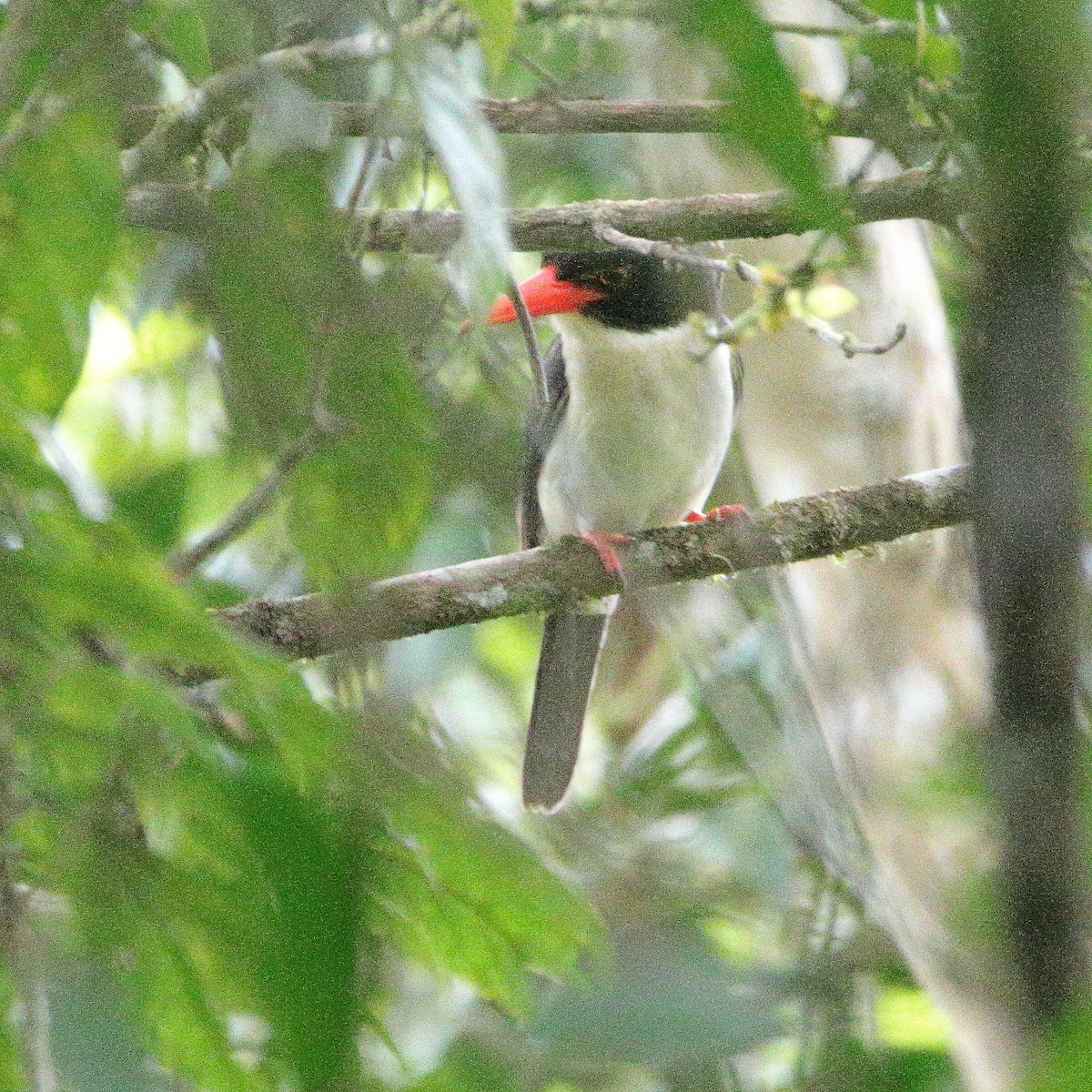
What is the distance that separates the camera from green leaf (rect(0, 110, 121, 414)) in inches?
47.0

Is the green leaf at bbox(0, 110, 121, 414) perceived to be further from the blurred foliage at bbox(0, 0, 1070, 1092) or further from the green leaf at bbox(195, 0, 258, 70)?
the green leaf at bbox(195, 0, 258, 70)

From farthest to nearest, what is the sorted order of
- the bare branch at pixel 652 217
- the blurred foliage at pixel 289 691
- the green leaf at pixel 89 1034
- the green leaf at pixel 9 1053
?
the bare branch at pixel 652 217 < the green leaf at pixel 9 1053 < the green leaf at pixel 89 1034 < the blurred foliage at pixel 289 691

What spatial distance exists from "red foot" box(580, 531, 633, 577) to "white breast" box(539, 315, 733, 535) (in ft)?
2.00

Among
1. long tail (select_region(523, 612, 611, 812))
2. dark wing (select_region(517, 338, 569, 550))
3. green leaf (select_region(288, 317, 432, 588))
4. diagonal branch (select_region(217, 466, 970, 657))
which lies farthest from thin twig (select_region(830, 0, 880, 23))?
long tail (select_region(523, 612, 611, 812))

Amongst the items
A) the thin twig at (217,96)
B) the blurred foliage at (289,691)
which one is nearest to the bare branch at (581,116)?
the thin twig at (217,96)

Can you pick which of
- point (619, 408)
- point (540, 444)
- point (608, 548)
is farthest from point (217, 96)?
point (540, 444)

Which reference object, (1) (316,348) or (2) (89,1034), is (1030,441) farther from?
(2) (89,1034)

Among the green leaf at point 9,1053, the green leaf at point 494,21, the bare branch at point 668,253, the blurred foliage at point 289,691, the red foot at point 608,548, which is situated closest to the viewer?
the blurred foliage at point 289,691

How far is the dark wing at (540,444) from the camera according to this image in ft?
11.6

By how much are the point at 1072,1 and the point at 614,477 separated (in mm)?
2998

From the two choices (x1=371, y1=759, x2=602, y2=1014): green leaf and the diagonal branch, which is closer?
(x1=371, y1=759, x2=602, y2=1014): green leaf

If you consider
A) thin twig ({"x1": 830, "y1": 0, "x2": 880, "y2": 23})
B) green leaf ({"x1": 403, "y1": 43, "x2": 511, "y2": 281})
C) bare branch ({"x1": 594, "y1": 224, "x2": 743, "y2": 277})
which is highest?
thin twig ({"x1": 830, "y1": 0, "x2": 880, "y2": 23})

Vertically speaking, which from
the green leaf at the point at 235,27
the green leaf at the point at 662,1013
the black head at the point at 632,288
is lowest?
the green leaf at the point at 662,1013

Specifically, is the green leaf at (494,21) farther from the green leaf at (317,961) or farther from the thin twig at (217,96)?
the green leaf at (317,961)
